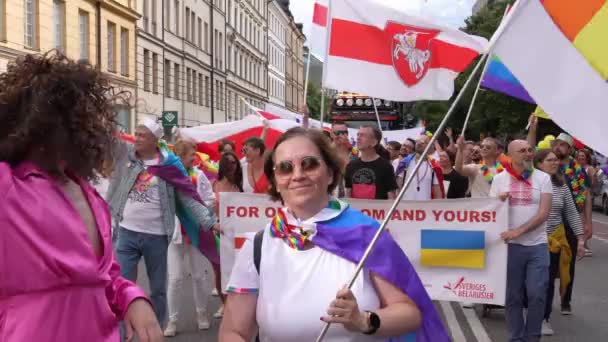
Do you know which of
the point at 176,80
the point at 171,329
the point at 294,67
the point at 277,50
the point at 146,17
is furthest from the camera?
the point at 294,67

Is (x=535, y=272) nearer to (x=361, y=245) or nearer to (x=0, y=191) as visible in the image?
(x=361, y=245)

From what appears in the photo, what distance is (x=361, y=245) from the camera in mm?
2939

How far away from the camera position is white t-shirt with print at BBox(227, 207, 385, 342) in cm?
285

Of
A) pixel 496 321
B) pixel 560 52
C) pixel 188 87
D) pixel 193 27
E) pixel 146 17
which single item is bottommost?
pixel 496 321

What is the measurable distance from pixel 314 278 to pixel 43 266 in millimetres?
874

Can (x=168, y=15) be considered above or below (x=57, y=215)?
above

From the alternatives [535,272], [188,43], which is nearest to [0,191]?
[535,272]

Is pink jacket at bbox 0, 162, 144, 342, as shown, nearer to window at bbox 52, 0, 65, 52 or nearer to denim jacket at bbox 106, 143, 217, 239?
denim jacket at bbox 106, 143, 217, 239

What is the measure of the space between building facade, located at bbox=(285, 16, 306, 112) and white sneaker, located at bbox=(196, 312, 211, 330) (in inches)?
3625

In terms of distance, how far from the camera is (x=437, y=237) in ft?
24.5

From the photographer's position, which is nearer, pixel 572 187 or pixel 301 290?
pixel 301 290

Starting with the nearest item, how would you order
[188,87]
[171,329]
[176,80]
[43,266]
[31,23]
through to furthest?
[43,266], [171,329], [31,23], [176,80], [188,87]

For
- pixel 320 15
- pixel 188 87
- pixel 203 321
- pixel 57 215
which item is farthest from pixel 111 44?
pixel 57 215

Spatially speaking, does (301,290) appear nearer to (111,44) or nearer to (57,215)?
(57,215)
